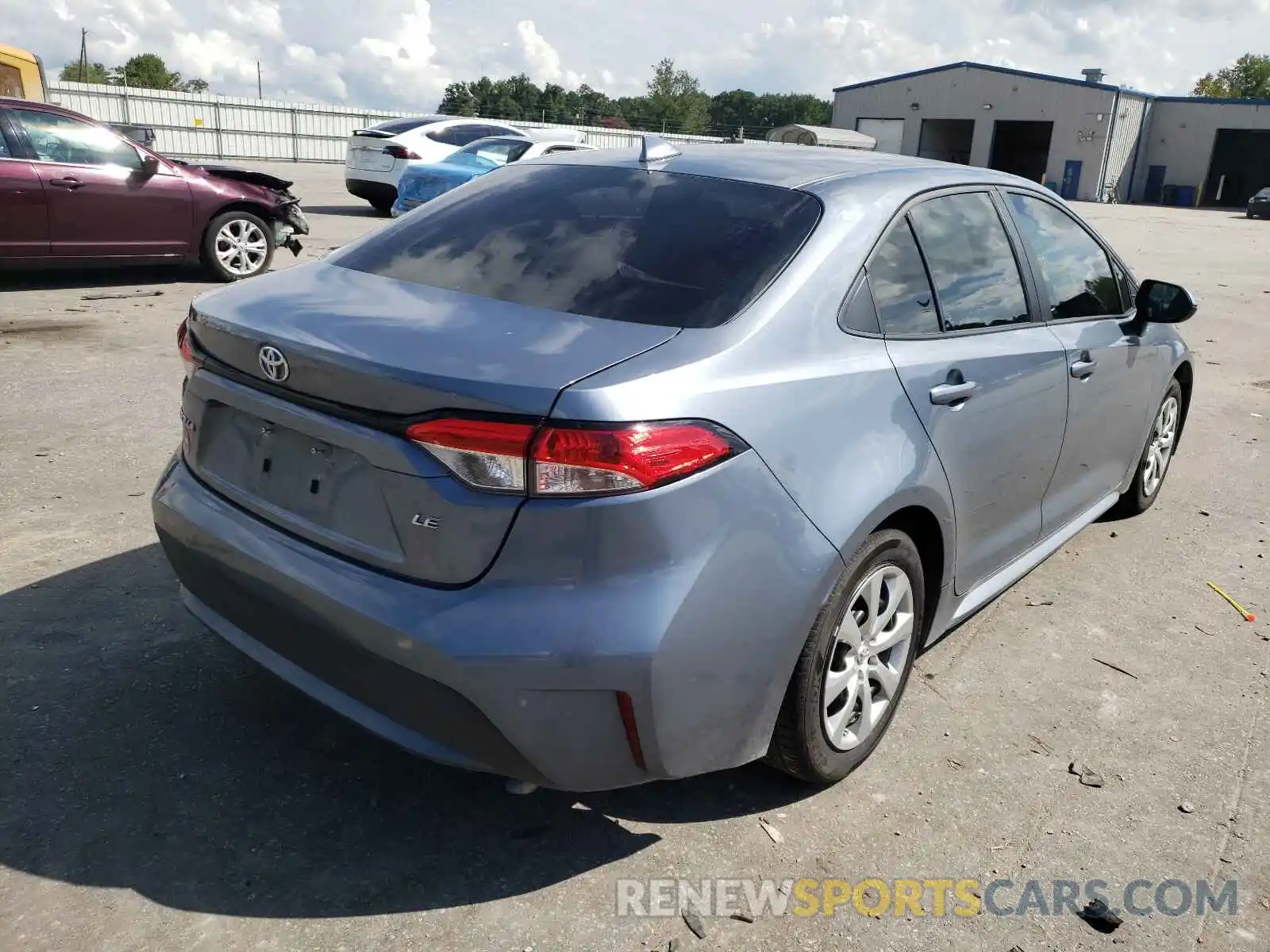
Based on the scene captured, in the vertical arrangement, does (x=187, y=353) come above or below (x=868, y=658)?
above

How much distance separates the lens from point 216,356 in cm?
268

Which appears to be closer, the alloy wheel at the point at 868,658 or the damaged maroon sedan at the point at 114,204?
the alloy wheel at the point at 868,658

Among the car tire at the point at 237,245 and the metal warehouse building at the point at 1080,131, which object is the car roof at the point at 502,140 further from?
the metal warehouse building at the point at 1080,131

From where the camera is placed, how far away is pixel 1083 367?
3779mm

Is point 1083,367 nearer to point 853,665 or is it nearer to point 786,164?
point 786,164

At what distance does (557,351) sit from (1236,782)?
236cm

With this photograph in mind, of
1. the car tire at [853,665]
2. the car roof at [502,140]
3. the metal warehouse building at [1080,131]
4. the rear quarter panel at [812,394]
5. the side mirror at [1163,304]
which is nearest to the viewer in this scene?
the rear quarter panel at [812,394]

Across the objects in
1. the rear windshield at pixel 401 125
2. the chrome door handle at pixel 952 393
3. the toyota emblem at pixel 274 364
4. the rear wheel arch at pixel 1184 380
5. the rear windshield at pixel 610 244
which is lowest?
the rear wheel arch at pixel 1184 380

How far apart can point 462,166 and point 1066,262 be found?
42.4ft

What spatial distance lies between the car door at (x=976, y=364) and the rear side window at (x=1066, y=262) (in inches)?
8.3

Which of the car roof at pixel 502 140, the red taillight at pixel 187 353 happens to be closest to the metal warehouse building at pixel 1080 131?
the car roof at pixel 502 140

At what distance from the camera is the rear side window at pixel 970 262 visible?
10.3 ft

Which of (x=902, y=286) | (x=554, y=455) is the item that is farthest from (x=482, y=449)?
(x=902, y=286)

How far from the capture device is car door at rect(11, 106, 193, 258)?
9.17 m
